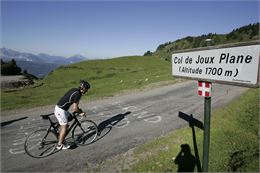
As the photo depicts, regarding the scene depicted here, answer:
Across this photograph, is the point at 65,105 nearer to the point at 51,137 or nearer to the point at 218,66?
the point at 51,137

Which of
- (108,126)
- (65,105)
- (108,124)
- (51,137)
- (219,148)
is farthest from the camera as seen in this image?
(108,124)

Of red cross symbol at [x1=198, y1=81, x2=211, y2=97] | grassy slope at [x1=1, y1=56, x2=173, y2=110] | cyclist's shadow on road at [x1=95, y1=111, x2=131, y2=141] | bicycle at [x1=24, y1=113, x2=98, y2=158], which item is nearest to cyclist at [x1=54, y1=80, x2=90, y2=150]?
bicycle at [x1=24, y1=113, x2=98, y2=158]

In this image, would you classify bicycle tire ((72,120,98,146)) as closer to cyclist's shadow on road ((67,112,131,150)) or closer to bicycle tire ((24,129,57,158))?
cyclist's shadow on road ((67,112,131,150))

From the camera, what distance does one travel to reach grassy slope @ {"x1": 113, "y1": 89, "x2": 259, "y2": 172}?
6094 mm

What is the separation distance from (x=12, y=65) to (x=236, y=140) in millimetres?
81932

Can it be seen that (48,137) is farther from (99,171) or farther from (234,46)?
(234,46)

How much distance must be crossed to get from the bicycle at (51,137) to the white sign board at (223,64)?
5101 mm

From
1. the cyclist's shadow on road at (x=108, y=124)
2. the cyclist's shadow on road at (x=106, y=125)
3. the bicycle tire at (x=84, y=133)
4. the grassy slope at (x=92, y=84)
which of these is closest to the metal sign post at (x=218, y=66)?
the bicycle tire at (x=84, y=133)

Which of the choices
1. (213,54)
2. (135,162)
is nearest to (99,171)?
(135,162)

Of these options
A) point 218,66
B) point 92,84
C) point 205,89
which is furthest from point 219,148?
point 92,84

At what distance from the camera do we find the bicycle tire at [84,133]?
8039 millimetres

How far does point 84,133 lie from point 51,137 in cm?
130

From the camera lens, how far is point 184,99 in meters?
15.8

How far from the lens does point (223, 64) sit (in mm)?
3410
